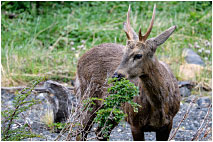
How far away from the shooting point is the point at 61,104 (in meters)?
6.56

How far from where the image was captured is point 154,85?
14.6ft

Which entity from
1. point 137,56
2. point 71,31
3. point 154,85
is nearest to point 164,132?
point 154,85

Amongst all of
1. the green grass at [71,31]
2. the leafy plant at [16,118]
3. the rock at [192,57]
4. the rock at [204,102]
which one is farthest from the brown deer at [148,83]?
the rock at [192,57]

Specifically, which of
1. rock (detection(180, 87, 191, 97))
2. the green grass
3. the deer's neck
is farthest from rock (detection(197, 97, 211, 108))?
the deer's neck

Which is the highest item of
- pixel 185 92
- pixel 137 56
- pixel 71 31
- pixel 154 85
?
pixel 71 31

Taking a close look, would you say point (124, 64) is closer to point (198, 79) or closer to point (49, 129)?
point (49, 129)

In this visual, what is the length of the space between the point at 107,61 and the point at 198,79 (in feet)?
12.5

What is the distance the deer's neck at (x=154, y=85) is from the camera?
175 inches

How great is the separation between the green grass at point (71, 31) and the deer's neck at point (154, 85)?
14.2ft

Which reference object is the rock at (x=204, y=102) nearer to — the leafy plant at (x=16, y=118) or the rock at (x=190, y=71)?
the rock at (x=190, y=71)

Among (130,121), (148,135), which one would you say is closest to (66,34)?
A: (148,135)

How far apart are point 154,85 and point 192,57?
5.38 m

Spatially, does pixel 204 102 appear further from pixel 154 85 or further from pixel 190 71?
pixel 154 85

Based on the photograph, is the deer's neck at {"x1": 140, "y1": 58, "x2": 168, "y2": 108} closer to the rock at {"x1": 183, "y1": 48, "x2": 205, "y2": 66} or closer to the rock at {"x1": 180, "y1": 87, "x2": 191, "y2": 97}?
the rock at {"x1": 180, "y1": 87, "x2": 191, "y2": 97}
